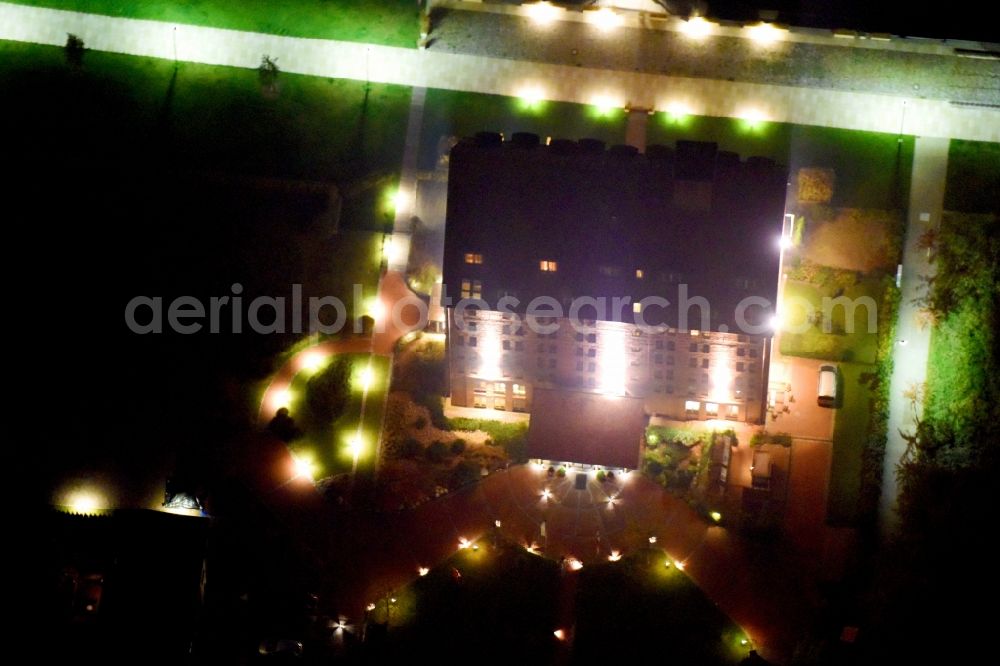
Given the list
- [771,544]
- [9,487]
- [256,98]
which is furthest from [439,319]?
[9,487]

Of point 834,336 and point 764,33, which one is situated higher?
point 764,33

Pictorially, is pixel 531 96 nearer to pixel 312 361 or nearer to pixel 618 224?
pixel 618 224

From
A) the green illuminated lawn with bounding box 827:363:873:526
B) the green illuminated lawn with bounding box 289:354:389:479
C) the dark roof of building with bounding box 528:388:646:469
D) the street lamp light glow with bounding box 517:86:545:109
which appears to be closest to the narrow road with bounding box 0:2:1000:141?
the street lamp light glow with bounding box 517:86:545:109

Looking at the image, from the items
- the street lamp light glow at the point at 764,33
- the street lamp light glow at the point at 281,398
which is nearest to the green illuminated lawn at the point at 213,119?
the street lamp light glow at the point at 281,398

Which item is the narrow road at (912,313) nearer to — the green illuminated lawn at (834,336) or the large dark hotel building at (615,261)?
the green illuminated lawn at (834,336)

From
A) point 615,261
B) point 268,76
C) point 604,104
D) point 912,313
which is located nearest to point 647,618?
point 615,261

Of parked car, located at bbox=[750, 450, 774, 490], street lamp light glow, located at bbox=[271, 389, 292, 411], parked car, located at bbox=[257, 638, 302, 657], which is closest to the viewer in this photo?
parked car, located at bbox=[257, 638, 302, 657]

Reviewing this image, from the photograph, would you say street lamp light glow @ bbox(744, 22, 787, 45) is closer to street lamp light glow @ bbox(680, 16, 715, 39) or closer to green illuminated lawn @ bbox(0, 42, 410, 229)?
street lamp light glow @ bbox(680, 16, 715, 39)
